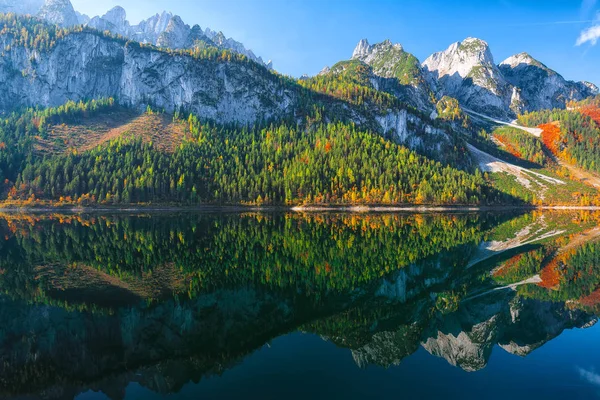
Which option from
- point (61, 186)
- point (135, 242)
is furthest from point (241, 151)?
point (135, 242)

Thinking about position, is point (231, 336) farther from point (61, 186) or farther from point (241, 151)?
point (241, 151)

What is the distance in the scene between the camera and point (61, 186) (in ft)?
469

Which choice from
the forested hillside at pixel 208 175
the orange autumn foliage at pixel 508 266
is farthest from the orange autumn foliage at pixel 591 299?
the forested hillside at pixel 208 175

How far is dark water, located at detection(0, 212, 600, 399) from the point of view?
611 inches

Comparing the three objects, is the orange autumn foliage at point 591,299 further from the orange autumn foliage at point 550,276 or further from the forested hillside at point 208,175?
the forested hillside at point 208,175

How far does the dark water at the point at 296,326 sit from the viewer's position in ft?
50.9

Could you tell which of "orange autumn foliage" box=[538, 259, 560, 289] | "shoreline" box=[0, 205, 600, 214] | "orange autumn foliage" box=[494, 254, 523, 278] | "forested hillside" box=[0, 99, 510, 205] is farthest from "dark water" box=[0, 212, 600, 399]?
"forested hillside" box=[0, 99, 510, 205]

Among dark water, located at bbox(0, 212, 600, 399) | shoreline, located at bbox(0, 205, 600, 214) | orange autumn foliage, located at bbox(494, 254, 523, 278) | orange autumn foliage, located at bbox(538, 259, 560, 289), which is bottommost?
shoreline, located at bbox(0, 205, 600, 214)

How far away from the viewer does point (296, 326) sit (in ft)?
71.9

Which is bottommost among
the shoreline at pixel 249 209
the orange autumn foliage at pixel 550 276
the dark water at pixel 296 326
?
the shoreline at pixel 249 209

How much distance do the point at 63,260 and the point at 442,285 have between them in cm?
4152

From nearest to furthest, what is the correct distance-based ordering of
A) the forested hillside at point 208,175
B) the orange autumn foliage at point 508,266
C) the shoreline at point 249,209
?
the orange autumn foliage at point 508,266 → the shoreline at point 249,209 → the forested hillside at point 208,175

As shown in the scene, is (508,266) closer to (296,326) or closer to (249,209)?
(296,326)

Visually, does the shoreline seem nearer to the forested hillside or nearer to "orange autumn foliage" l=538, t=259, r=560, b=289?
the forested hillside
